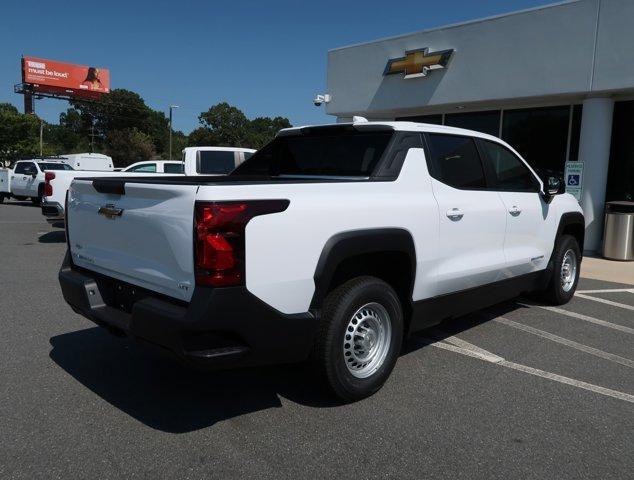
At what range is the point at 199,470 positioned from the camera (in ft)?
9.35

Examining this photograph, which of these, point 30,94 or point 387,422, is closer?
point 387,422

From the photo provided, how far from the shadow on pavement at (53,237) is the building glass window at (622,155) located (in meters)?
11.1

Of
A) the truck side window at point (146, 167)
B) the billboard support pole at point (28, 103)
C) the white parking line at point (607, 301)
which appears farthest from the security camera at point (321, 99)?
the billboard support pole at point (28, 103)

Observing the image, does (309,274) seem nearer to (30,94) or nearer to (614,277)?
(614,277)

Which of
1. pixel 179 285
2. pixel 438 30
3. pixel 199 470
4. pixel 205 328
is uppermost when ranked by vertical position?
pixel 438 30

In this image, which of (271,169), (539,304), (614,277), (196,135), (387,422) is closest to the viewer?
(387,422)

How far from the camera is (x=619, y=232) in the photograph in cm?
999

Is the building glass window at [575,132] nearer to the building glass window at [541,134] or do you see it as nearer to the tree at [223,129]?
the building glass window at [541,134]

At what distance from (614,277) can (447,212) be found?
5740 millimetres

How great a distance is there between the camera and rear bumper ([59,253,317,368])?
113 inches

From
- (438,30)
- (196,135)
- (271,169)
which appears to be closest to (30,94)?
(196,135)

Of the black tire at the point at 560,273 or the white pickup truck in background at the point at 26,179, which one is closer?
the black tire at the point at 560,273

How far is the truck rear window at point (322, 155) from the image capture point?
4.38 metres

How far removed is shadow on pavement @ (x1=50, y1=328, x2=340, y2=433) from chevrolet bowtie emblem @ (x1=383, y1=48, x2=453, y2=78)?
9711 mm
